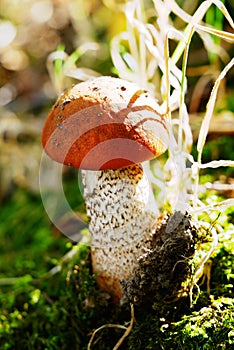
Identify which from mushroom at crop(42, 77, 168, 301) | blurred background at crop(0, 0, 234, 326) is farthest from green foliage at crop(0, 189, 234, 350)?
mushroom at crop(42, 77, 168, 301)

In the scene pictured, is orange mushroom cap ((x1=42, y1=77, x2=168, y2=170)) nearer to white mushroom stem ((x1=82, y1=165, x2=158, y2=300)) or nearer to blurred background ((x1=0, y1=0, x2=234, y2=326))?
white mushroom stem ((x1=82, y1=165, x2=158, y2=300))

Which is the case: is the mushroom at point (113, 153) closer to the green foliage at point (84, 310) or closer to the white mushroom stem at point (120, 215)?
the white mushroom stem at point (120, 215)

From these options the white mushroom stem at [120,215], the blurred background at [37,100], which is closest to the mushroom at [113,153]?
the white mushroom stem at [120,215]

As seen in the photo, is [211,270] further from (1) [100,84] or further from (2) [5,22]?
(2) [5,22]

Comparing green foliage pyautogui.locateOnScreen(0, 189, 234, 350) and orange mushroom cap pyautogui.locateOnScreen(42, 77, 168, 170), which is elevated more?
orange mushroom cap pyautogui.locateOnScreen(42, 77, 168, 170)

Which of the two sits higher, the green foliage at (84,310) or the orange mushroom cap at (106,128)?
the orange mushroom cap at (106,128)

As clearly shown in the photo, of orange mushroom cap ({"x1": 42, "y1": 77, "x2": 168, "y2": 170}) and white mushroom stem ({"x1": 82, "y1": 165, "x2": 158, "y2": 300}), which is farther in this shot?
white mushroom stem ({"x1": 82, "y1": 165, "x2": 158, "y2": 300})

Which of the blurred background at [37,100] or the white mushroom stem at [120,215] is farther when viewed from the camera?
the blurred background at [37,100]
